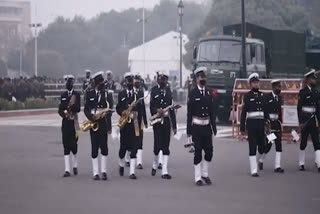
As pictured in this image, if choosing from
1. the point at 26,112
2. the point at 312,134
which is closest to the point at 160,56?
the point at 26,112

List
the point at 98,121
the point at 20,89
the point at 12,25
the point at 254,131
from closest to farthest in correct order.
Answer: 1. the point at 98,121
2. the point at 254,131
3. the point at 20,89
4. the point at 12,25

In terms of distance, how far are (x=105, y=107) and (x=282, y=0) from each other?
179 feet

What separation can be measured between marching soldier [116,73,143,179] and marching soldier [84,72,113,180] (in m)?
0.39

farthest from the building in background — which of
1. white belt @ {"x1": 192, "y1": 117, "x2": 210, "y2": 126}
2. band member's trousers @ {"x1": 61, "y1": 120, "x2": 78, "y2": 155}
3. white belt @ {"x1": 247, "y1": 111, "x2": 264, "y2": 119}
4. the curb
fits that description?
white belt @ {"x1": 192, "y1": 117, "x2": 210, "y2": 126}

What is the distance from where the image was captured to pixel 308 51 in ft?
107

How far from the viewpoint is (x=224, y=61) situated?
2903 centimetres

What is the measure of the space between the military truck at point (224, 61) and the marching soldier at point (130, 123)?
1394 centimetres

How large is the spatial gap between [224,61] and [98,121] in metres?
15.6

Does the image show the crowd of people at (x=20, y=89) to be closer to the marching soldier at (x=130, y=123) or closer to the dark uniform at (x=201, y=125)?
the marching soldier at (x=130, y=123)

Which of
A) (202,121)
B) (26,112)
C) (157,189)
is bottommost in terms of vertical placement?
(157,189)

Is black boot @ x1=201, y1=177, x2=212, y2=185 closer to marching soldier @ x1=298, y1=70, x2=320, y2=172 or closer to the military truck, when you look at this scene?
marching soldier @ x1=298, y1=70, x2=320, y2=172

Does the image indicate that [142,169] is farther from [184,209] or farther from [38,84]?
[38,84]

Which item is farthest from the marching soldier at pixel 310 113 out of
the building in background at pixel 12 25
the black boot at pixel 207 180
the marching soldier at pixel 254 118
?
the building in background at pixel 12 25

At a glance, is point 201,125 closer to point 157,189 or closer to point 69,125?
point 157,189
